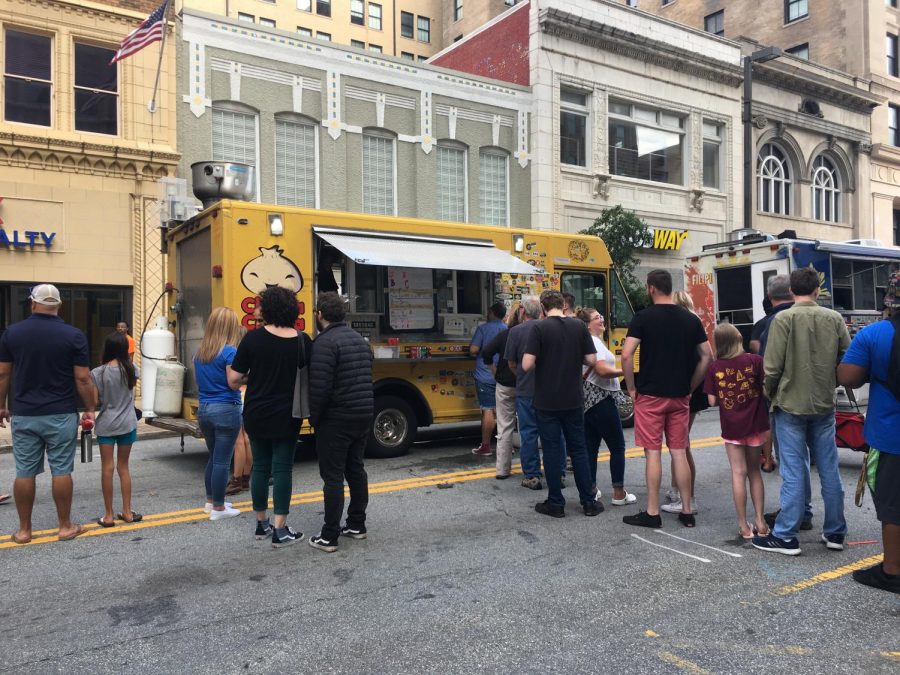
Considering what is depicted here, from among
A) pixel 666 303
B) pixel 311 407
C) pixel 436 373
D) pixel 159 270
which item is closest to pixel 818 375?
pixel 666 303

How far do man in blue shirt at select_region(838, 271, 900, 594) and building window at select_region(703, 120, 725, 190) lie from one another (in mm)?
20450

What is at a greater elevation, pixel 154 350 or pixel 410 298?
pixel 410 298

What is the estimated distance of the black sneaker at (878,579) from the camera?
4.09m

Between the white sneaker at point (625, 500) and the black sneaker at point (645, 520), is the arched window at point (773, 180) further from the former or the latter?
the black sneaker at point (645, 520)

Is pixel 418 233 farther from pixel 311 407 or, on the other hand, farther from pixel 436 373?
pixel 311 407

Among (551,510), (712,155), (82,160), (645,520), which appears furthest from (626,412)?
(712,155)

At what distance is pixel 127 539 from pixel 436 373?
4.32 m

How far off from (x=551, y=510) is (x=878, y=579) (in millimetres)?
2343

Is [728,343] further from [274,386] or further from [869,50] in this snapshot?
[869,50]

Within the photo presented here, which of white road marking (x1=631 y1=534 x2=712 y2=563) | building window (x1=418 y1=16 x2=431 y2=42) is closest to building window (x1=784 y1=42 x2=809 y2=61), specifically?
building window (x1=418 y1=16 x2=431 y2=42)

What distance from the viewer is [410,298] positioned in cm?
879

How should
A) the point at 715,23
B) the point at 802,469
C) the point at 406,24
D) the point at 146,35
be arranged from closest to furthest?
the point at 802,469 < the point at 146,35 < the point at 715,23 < the point at 406,24

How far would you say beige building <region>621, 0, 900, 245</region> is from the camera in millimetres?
28766

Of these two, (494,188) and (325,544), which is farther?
(494,188)
